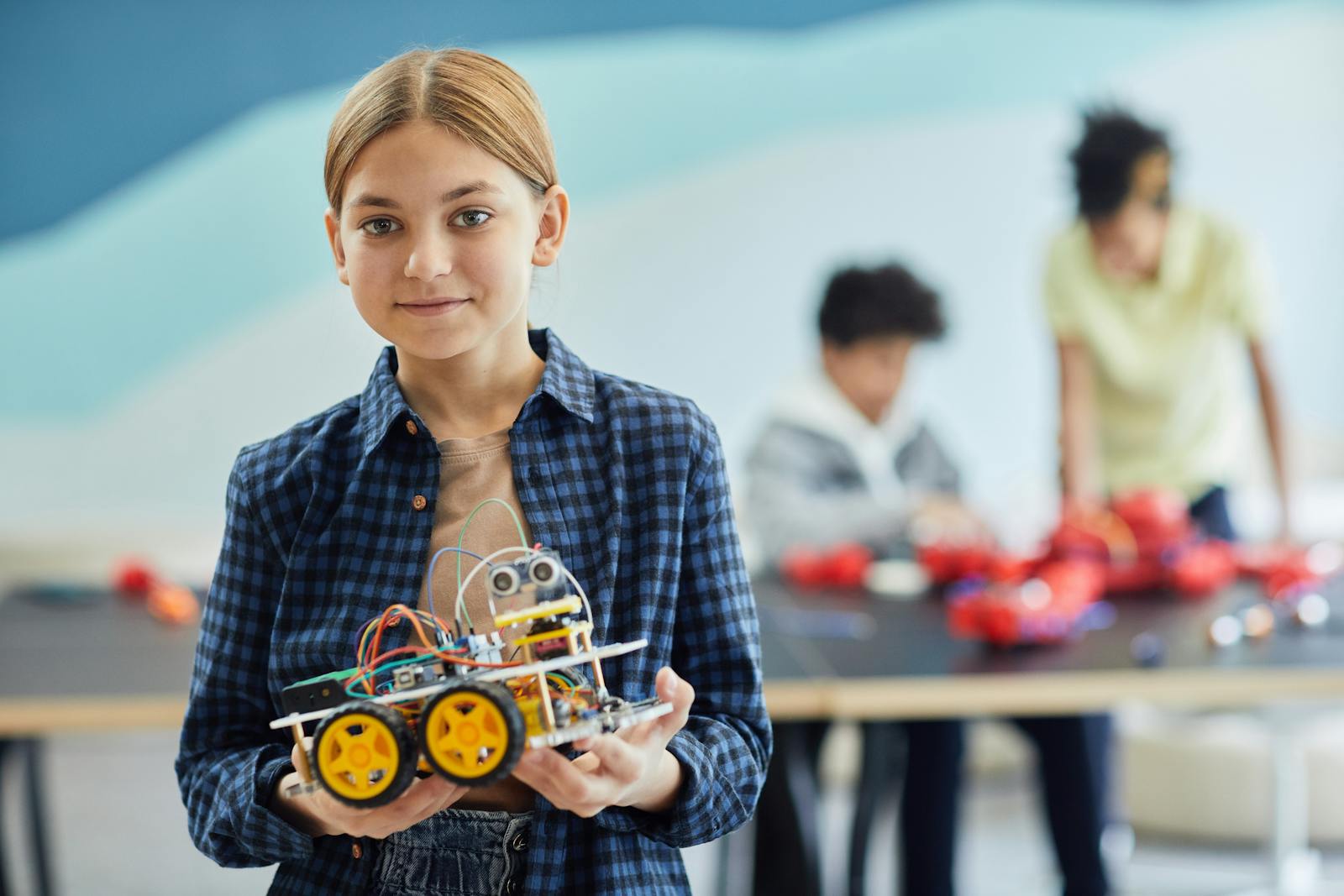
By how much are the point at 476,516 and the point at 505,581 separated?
0.41ft

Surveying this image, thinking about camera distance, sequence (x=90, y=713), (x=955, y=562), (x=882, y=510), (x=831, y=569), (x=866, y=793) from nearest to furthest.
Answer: (x=90, y=713)
(x=866, y=793)
(x=955, y=562)
(x=831, y=569)
(x=882, y=510)

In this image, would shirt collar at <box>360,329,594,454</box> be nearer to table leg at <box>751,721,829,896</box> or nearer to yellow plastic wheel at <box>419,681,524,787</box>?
yellow plastic wheel at <box>419,681,524,787</box>

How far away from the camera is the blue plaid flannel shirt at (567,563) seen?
819mm

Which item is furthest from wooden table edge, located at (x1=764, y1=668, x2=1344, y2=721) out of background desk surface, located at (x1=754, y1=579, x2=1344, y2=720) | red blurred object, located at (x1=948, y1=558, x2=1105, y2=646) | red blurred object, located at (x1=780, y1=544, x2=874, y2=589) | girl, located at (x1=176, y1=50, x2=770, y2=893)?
girl, located at (x1=176, y1=50, x2=770, y2=893)

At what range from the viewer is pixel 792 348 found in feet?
14.7

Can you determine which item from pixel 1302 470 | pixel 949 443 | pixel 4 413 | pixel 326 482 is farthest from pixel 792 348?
pixel 326 482

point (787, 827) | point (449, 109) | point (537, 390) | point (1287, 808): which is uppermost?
point (449, 109)

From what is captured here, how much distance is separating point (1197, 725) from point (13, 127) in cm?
367

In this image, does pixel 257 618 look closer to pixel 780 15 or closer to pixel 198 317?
pixel 198 317

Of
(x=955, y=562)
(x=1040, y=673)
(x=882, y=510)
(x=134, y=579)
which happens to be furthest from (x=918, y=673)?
(x=134, y=579)

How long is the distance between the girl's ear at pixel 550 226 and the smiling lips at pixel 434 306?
7 cm

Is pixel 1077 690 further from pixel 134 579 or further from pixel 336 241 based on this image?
pixel 134 579

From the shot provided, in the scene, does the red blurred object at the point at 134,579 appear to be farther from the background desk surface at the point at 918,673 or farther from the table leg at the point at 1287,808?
the table leg at the point at 1287,808

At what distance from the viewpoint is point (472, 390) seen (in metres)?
0.86
